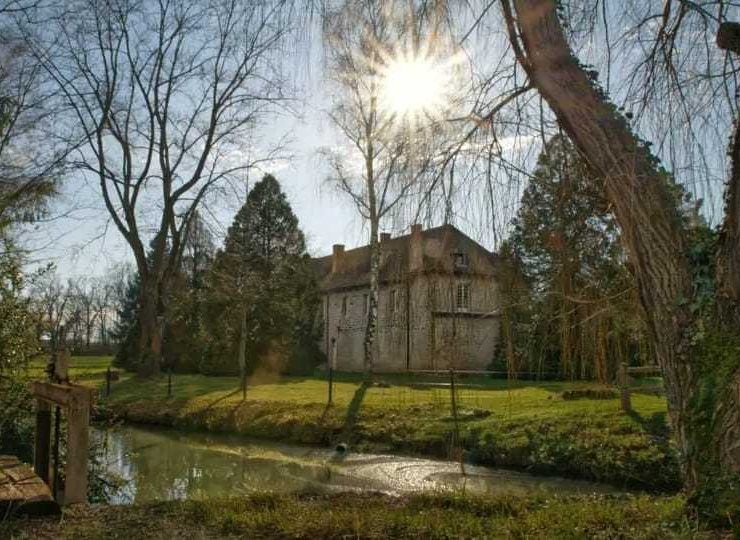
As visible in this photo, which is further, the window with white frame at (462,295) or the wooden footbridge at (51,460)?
the wooden footbridge at (51,460)

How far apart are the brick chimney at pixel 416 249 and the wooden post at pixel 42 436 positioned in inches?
174

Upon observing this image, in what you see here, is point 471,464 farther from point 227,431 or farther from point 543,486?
point 227,431

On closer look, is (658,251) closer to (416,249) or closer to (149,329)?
(416,249)

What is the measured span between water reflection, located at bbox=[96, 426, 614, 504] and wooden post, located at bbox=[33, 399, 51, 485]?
1.01 meters

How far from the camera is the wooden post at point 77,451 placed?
589 cm

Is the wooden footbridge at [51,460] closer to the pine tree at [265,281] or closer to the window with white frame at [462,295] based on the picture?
the window with white frame at [462,295]

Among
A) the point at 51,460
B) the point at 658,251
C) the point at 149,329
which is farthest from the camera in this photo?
the point at 149,329

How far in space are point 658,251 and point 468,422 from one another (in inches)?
410

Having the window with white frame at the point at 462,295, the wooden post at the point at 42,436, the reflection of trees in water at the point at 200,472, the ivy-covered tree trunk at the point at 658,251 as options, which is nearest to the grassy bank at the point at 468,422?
the reflection of trees in water at the point at 200,472

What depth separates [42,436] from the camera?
22.8 feet

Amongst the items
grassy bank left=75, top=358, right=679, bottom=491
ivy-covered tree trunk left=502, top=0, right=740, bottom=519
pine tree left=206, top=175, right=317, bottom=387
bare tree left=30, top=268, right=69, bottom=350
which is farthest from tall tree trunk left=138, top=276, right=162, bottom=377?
ivy-covered tree trunk left=502, top=0, right=740, bottom=519

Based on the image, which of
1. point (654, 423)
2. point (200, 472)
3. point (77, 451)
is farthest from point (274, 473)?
point (654, 423)

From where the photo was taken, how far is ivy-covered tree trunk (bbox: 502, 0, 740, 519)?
3549 mm

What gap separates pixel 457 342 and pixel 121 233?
70.6 ft
